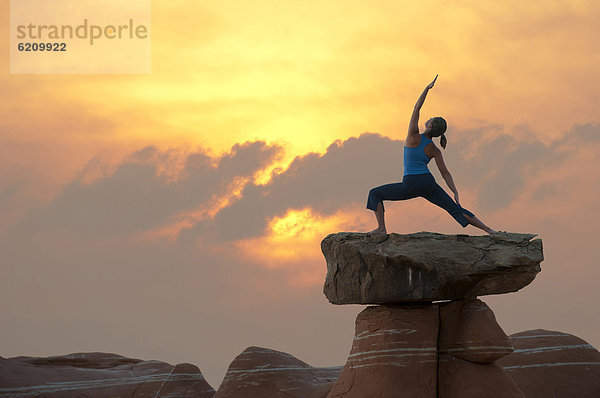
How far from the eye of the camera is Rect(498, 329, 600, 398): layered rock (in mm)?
22641

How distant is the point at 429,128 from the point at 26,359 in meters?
18.1

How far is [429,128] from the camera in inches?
684

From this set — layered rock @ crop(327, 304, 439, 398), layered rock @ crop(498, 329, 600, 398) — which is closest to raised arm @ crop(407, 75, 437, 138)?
layered rock @ crop(327, 304, 439, 398)

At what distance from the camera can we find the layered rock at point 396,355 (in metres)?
16.7

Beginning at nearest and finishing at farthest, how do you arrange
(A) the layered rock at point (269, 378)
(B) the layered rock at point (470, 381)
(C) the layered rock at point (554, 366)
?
(B) the layered rock at point (470, 381)
(C) the layered rock at point (554, 366)
(A) the layered rock at point (269, 378)

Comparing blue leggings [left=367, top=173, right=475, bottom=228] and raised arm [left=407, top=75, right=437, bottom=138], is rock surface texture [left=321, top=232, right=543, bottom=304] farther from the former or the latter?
raised arm [left=407, top=75, right=437, bottom=138]

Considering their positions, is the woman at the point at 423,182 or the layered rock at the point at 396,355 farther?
the woman at the point at 423,182

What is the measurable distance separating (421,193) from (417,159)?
73 cm

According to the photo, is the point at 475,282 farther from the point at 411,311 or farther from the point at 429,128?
the point at 429,128

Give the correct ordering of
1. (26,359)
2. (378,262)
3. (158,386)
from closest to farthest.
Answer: (378,262), (158,386), (26,359)

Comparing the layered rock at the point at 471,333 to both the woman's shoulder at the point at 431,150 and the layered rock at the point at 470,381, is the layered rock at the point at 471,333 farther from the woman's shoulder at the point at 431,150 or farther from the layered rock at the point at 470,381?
the woman's shoulder at the point at 431,150

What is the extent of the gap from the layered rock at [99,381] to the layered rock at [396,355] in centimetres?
954

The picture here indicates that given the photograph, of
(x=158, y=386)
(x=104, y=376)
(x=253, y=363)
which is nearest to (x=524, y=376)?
(x=253, y=363)

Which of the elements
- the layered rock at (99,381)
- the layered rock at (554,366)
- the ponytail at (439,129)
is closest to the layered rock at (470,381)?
the ponytail at (439,129)
